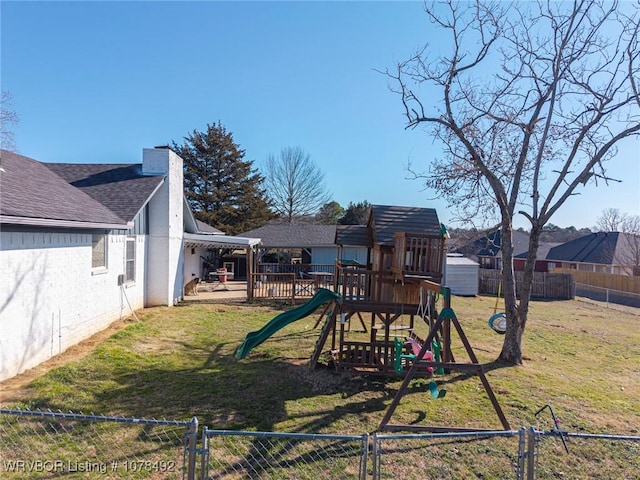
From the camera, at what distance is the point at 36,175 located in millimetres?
9570

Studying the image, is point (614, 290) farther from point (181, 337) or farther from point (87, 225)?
point (87, 225)

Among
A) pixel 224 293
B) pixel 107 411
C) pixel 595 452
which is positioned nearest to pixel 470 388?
pixel 595 452

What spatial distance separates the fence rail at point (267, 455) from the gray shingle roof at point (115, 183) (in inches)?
287

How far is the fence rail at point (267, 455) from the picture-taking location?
4.07 meters

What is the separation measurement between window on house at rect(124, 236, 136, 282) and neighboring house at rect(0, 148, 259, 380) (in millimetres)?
33

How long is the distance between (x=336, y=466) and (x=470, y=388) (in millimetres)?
3787

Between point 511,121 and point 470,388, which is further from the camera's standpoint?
point 511,121

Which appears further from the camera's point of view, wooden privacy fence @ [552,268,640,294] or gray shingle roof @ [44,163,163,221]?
wooden privacy fence @ [552,268,640,294]

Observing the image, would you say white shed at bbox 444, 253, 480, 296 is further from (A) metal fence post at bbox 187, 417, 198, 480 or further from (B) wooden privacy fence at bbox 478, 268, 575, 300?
(A) metal fence post at bbox 187, 417, 198, 480

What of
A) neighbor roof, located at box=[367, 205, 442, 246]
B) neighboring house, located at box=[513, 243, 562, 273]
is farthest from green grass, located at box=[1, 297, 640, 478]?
neighboring house, located at box=[513, 243, 562, 273]

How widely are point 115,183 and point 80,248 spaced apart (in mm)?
5196

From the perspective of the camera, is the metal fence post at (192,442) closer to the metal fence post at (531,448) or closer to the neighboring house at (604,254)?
the metal fence post at (531,448)

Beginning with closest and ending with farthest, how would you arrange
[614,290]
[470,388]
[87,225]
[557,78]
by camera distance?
[470,388], [87,225], [557,78], [614,290]

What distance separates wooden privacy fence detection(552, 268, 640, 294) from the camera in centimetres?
2452
